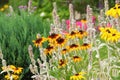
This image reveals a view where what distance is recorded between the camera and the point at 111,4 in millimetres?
10344

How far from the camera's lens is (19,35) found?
19.3 feet

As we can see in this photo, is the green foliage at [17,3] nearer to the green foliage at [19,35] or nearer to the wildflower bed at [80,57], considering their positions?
the green foliage at [19,35]

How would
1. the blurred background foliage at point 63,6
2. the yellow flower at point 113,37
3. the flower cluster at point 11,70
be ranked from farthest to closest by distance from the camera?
the blurred background foliage at point 63,6
the flower cluster at point 11,70
the yellow flower at point 113,37

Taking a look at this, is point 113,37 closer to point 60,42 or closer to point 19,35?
point 60,42

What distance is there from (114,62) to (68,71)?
59cm

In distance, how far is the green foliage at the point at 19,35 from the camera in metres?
5.56

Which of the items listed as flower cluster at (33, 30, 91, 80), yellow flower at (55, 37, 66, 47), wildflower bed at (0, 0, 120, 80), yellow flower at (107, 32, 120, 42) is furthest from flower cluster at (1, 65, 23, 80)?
yellow flower at (107, 32, 120, 42)

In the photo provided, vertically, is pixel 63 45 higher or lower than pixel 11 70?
higher

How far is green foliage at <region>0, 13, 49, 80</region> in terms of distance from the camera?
556 cm

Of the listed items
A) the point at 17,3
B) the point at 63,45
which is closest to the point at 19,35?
the point at 63,45

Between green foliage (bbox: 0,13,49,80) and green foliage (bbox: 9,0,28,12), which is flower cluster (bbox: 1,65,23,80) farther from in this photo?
green foliage (bbox: 9,0,28,12)

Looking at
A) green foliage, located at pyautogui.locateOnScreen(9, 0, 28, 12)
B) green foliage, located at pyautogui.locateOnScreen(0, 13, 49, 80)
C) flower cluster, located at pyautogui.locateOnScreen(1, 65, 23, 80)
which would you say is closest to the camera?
flower cluster, located at pyautogui.locateOnScreen(1, 65, 23, 80)

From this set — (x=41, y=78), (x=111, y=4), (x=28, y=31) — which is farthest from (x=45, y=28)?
(x=111, y=4)

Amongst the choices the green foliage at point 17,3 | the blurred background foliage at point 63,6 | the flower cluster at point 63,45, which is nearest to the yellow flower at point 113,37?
the flower cluster at point 63,45
